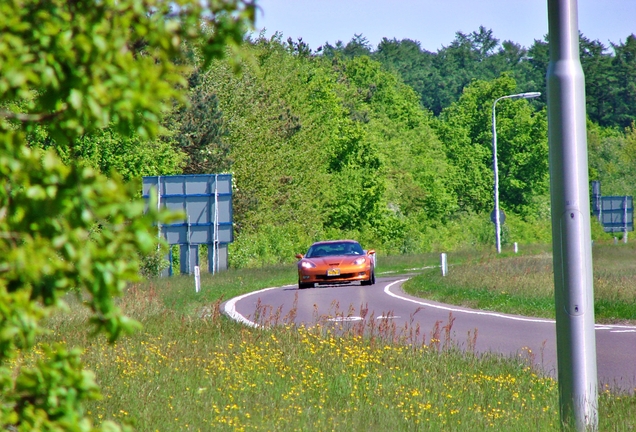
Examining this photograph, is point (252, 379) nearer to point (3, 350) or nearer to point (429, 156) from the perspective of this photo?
point (3, 350)

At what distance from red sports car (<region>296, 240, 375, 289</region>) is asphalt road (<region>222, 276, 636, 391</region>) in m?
0.40

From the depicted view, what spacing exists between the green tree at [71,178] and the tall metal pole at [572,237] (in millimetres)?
4520

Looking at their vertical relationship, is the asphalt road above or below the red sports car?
below

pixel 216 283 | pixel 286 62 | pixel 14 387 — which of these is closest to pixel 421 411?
pixel 14 387

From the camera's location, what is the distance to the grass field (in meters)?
8.09

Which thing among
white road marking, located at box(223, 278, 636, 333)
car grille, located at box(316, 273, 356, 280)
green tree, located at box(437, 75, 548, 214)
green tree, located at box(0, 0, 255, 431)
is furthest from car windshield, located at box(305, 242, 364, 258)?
green tree, located at box(437, 75, 548, 214)

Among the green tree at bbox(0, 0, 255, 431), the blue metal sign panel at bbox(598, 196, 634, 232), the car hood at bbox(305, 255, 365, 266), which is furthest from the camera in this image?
the blue metal sign panel at bbox(598, 196, 634, 232)

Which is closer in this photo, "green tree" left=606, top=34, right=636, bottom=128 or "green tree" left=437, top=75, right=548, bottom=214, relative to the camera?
"green tree" left=437, top=75, right=548, bottom=214

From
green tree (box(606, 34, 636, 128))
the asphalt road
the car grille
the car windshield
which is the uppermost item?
green tree (box(606, 34, 636, 128))

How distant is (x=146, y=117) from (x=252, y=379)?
24.6 feet

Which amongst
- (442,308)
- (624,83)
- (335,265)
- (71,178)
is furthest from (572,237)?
(624,83)

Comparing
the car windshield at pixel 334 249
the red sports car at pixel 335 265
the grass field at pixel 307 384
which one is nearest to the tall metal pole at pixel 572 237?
the grass field at pixel 307 384

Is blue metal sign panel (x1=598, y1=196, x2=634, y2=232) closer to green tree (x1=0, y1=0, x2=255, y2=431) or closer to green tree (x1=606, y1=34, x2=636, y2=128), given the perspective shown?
green tree (x1=606, y1=34, x2=636, y2=128)

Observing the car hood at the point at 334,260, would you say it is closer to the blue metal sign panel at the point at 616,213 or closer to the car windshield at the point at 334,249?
the car windshield at the point at 334,249
